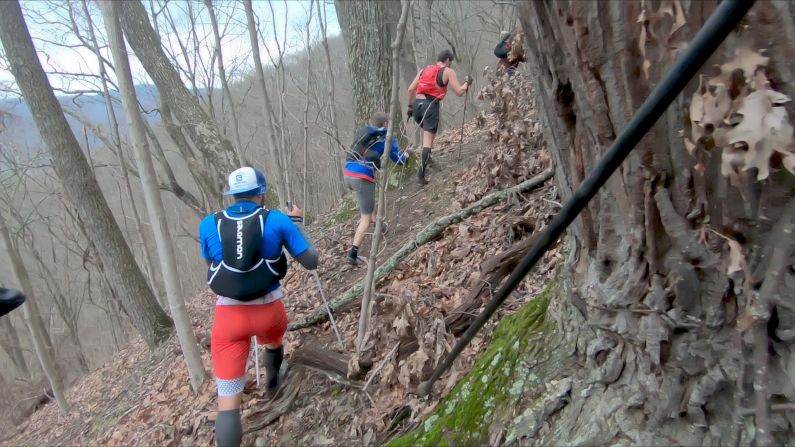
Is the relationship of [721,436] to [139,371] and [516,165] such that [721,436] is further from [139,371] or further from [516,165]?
[139,371]

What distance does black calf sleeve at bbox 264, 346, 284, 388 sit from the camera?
4.16 m

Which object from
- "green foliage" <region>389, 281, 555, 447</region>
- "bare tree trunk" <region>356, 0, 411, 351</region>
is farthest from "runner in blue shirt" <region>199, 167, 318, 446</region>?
"green foliage" <region>389, 281, 555, 447</region>

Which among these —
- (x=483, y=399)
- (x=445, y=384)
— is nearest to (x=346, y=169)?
(x=445, y=384)

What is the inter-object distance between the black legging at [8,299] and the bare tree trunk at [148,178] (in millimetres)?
2390

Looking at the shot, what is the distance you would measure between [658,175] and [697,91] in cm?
29

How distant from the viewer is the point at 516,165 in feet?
16.8

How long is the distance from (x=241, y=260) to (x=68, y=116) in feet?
56.5

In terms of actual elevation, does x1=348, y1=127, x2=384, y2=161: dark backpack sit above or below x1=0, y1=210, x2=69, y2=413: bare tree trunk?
above

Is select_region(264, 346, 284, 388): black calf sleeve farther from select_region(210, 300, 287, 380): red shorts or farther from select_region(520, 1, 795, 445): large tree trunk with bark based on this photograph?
select_region(520, 1, 795, 445): large tree trunk with bark

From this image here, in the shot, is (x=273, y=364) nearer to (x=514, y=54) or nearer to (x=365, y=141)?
(x=365, y=141)

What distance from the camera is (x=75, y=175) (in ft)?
27.3

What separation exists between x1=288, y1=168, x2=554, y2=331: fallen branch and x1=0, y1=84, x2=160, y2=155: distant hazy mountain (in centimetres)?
665

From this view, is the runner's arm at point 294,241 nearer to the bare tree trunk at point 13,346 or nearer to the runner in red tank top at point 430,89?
the runner in red tank top at point 430,89

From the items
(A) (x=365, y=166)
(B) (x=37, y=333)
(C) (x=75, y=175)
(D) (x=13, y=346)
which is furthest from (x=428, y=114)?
(D) (x=13, y=346)
